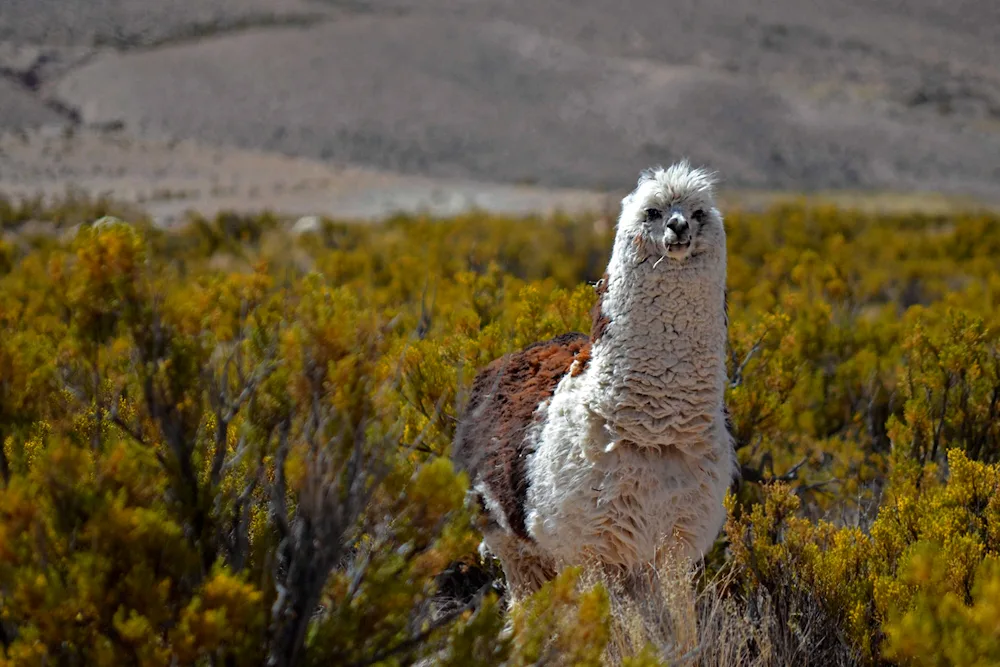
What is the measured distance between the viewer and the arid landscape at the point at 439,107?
48.7m

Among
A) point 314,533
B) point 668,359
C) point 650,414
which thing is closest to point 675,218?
point 668,359

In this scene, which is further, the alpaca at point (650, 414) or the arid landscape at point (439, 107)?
the arid landscape at point (439, 107)

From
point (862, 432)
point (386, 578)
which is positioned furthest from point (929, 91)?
point (386, 578)

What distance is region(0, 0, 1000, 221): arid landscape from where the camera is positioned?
48.7 m

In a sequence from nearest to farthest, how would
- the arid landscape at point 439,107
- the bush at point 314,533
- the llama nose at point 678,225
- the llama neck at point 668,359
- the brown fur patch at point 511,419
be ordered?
the bush at point 314,533 < the llama nose at point 678,225 < the llama neck at point 668,359 < the brown fur patch at point 511,419 < the arid landscape at point 439,107

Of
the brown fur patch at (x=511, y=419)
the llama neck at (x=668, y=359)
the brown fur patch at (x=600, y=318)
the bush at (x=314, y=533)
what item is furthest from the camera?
the brown fur patch at (x=511, y=419)

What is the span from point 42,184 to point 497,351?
39665 mm

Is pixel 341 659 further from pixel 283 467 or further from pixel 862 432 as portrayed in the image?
pixel 862 432

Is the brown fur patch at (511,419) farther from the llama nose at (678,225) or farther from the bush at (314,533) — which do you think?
the llama nose at (678,225)

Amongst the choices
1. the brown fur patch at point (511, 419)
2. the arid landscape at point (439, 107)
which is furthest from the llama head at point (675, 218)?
the arid landscape at point (439, 107)

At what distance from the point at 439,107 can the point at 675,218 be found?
62012 mm

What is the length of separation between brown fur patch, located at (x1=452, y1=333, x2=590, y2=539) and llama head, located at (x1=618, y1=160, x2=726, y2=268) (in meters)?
0.68

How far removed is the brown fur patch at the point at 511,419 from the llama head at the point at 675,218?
0.68 metres

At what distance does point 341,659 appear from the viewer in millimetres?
2830
